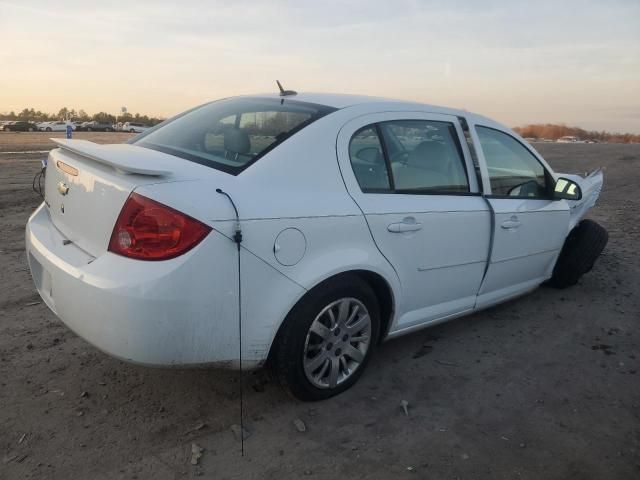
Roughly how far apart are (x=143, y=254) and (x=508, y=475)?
196cm

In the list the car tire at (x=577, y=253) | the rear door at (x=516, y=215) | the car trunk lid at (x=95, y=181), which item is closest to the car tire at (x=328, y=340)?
Result: the car trunk lid at (x=95, y=181)

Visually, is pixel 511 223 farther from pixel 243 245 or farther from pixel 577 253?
pixel 243 245

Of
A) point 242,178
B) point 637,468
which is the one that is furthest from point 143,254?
point 637,468

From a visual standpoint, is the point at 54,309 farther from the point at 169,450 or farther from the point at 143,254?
the point at 169,450

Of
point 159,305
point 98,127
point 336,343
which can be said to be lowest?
point 98,127

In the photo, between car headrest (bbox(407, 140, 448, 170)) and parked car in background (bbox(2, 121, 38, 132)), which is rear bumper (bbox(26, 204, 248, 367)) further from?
parked car in background (bbox(2, 121, 38, 132))

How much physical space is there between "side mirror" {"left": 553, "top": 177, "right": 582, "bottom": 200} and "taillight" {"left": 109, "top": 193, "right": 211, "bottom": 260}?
3.15m

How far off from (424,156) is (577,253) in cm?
234

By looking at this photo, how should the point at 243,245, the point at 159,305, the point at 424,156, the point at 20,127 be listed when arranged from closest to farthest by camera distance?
the point at 159,305 → the point at 243,245 → the point at 424,156 → the point at 20,127

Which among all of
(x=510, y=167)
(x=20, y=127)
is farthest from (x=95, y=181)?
(x=20, y=127)

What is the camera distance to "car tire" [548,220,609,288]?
5.07m

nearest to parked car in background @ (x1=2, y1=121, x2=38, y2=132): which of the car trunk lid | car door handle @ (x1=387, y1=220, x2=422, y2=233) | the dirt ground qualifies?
the dirt ground

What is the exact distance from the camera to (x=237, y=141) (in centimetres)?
313

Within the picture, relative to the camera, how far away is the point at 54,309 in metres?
2.83
